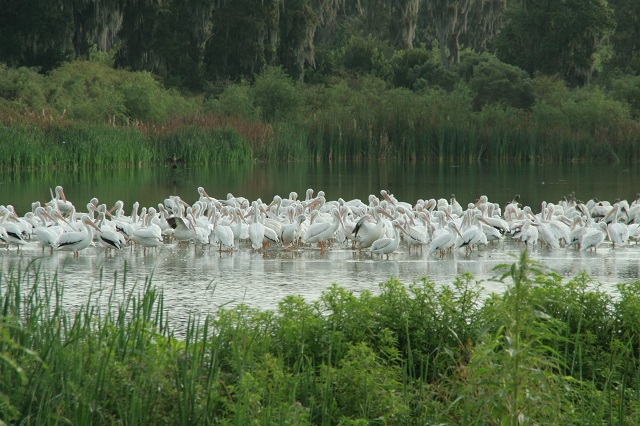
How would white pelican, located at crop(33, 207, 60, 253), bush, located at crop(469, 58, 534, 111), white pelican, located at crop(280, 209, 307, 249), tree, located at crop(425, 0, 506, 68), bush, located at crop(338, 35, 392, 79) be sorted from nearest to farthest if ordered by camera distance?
white pelican, located at crop(33, 207, 60, 253) < white pelican, located at crop(280, 209, 307, 249) < bush, located at crop(469, 58, 534, 111) < bush, located at crop(338, 35, 392, 79) < tree, located at crop(425, 0, 506, 68)

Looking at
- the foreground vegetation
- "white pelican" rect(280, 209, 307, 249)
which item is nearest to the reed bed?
"white pelican" rect(280, 209, 307, 249)

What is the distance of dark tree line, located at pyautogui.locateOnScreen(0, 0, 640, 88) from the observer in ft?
138

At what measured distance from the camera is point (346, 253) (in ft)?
44.1

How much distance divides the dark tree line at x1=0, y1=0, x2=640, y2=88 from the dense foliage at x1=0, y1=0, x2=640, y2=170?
7 cm

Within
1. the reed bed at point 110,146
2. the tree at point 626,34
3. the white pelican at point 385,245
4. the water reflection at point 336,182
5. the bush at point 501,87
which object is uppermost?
the tree at point 626,34

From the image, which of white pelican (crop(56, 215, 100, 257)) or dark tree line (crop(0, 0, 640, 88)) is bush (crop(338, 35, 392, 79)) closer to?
dark tree line (crop(0, 0, 640, 88))

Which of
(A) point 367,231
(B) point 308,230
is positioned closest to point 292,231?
(B) point 308,230

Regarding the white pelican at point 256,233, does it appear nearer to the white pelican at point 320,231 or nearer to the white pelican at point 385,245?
the white pelican at point 320,231

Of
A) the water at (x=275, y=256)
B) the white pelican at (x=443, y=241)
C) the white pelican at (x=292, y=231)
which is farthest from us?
the white pelican at (x=292, y=231)

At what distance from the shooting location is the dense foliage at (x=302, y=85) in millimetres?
34000

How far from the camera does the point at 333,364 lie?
6297 millimetres

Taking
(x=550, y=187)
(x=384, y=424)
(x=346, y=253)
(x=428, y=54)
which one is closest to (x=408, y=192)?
(x=550, y=187)

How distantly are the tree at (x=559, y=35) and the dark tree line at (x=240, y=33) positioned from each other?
0.16 feet

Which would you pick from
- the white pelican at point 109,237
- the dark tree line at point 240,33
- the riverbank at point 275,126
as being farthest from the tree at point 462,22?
the white pelican at point 109,237
